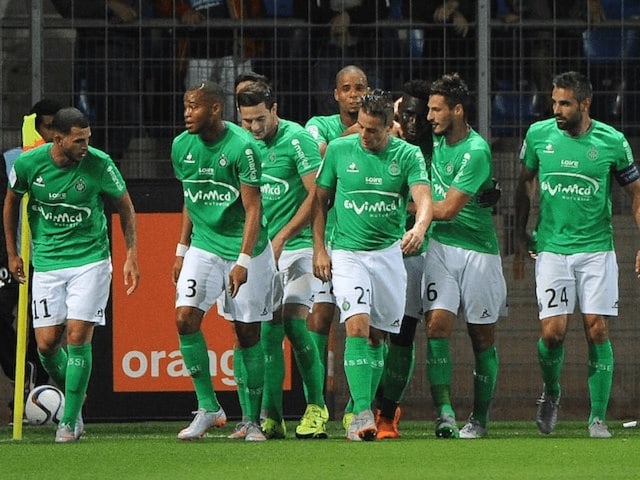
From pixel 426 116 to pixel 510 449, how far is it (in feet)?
8.08

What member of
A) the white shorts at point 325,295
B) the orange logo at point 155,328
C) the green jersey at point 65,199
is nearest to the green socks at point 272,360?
the white shorts at point 325,295

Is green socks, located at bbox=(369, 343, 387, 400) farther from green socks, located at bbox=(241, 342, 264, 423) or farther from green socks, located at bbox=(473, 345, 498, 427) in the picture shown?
green socks, located at bbox=(473, 345, 498, 427)

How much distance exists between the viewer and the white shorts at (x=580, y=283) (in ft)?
36.4

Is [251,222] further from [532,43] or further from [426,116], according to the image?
[532,43]

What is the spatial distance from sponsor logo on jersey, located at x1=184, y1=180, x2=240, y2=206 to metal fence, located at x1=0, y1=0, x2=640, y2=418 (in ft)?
8.74

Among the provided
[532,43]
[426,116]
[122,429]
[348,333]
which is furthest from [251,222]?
[532,43]

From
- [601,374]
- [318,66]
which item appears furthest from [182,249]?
[318,66]

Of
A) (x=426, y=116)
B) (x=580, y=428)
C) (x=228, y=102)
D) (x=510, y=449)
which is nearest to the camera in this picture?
(x=510, y=449)

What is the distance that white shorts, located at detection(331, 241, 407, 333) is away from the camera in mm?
10422

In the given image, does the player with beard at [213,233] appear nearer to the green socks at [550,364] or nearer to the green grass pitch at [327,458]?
the green grass pitch at [327,458]

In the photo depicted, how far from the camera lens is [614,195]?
13.6m

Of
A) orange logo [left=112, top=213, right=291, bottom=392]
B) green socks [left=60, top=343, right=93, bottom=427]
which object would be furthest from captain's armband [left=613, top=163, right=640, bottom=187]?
green socks [left=60, top=343, right=93, bottom=427]

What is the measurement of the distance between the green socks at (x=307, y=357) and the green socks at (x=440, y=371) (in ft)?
2.17

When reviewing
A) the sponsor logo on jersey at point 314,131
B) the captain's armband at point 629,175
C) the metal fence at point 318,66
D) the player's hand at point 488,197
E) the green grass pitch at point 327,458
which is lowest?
the green grass pitch at point 327,458
